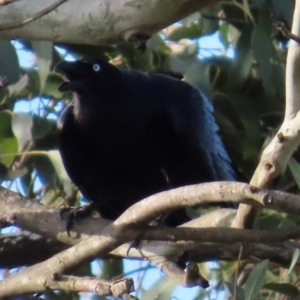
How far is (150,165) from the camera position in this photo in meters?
2.81

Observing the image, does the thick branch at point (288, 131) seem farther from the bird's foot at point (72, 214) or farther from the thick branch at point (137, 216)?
the bird's foot at point (72, 214)

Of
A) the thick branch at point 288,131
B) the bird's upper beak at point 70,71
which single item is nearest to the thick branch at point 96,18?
the thick branch at point 288,131

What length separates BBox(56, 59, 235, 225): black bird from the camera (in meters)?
2.81

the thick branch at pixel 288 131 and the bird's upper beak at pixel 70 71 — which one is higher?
the thick branch at pixel 288 131

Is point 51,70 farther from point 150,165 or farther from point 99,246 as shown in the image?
point 99,246

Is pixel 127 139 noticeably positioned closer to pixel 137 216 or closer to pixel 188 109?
pixel 188 109

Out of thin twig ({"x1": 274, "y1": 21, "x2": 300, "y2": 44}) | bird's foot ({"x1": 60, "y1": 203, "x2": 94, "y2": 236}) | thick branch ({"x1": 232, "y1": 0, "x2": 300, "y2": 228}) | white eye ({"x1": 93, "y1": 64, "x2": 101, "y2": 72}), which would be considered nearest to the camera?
thin twig ({"x1": 274, "y1": 21, "x2": 300, "y2": 44})

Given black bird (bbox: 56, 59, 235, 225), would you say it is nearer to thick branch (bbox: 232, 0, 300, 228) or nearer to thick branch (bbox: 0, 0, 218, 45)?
thick branch (bbox: 0, 0, 218, 45)

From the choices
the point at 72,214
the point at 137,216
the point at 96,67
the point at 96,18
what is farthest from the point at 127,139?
the point at 137,216

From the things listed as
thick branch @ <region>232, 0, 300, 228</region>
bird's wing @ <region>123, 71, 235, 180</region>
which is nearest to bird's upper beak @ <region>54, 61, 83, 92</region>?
bird's wing @ <region>123, 71, 235, 180</region>

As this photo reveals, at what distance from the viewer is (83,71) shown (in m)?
2.84

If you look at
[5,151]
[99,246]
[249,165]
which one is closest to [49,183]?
[5,151]

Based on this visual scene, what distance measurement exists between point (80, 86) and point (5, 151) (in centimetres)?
39

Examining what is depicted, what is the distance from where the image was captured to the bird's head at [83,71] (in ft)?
9.14
